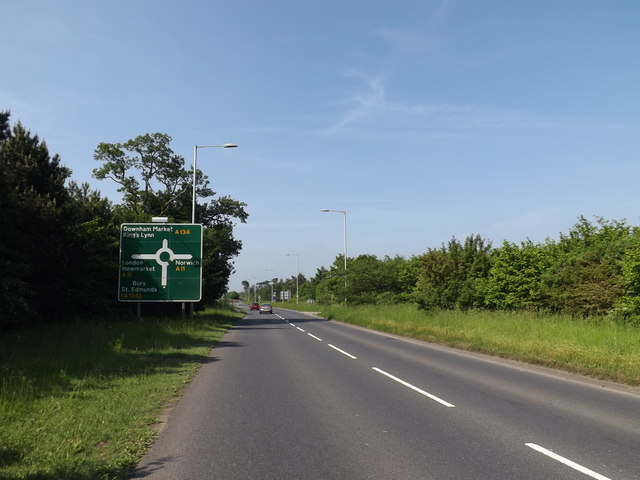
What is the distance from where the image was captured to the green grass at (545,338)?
12.0 metres

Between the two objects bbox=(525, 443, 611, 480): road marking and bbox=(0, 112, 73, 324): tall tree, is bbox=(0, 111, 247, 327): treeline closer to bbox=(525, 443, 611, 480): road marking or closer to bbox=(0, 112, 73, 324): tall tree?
bbox=(0, 112, 73, 324): tall tree

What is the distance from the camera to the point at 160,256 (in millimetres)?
23438

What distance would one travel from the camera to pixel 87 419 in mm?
6766

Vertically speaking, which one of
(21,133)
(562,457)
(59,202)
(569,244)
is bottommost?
(562,457)

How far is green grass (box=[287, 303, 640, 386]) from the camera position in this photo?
12039 mm

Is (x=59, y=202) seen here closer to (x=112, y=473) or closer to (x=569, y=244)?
(x=112, y=473)

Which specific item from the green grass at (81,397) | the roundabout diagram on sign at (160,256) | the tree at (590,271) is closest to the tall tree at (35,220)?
the green grass at (81,397)

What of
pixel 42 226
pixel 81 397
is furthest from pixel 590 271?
pixel 42 226

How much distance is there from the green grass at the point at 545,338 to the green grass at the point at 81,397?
9.92m

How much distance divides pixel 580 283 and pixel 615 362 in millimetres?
9282

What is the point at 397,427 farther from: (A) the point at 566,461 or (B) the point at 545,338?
(B) the point at 545,338

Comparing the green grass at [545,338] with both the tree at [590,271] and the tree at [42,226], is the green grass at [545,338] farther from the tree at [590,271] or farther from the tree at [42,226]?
the tree at [42,226]

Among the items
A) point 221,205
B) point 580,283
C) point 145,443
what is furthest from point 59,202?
point 221,205

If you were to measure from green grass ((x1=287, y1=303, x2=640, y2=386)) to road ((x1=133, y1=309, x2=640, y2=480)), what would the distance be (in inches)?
47.0
